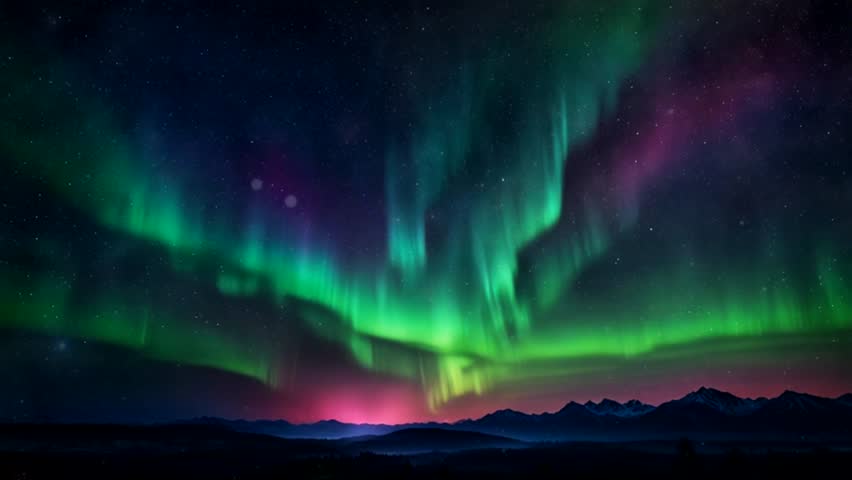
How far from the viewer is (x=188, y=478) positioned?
247ft

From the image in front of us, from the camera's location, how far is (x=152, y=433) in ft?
642

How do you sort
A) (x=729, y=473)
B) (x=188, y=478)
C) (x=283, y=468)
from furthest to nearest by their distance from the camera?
1. (x=283, y=468)
2. (x=729, y=473)
3. (x=188, y=478)

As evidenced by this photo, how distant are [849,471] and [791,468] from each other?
8.04m

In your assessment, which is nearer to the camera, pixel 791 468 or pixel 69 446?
pixel 791 468

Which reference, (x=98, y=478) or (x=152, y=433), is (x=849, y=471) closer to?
(x=98, y=478)

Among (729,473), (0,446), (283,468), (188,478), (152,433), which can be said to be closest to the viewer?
(188,478)

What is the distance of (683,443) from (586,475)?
52.3ft

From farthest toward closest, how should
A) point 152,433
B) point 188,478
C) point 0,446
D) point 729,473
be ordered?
point 152,433 → point 0,446 → point 729,473 → point 188,478

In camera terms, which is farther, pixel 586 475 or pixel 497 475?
pixel 497 475

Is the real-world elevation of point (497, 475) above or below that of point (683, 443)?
below

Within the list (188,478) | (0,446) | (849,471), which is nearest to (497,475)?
(188,478)

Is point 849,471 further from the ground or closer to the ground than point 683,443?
closer to the ground

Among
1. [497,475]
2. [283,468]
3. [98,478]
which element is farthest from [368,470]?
[98,478]

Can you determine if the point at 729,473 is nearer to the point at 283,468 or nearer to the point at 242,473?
the point at 283,468
